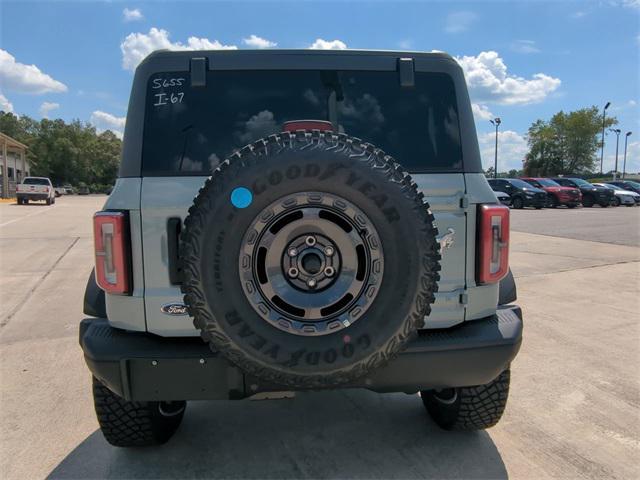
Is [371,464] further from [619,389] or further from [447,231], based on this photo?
[619,389]

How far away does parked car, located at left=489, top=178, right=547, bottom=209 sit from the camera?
25.2 meters

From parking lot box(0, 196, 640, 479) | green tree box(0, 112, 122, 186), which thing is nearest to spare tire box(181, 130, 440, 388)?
parking lot box(0, 196, 640, 479)

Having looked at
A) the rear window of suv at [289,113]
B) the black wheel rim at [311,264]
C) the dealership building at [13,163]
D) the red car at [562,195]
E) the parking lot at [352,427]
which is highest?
the dealership building at [13,163]

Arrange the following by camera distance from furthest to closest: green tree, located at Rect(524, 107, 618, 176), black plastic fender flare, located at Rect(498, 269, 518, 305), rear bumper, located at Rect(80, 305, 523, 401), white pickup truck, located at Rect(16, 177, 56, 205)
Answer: green tree, located at Rect(524, 107, 618, 176) → white pickup truck, located at Rect(16, 177, 56, 205) → black plastic fender flare, located at Rect(498, 269, 518, 305) → rear bumper, located at Rect(80, 305, 523, 401)

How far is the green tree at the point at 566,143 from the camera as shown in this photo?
7788 cm

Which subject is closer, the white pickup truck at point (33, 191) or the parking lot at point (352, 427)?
the parking lot at point (352, 427)

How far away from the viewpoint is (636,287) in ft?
23.5

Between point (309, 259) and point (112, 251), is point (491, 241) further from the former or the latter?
point (112, 251)

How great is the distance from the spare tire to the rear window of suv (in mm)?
513

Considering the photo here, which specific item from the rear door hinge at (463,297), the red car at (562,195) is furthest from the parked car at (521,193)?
the rear door hinge at (463,297)

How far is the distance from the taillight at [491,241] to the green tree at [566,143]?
3434 inches

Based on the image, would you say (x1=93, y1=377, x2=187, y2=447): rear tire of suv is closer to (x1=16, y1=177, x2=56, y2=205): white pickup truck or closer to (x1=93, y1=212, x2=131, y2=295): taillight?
(x1=93, y1=212, x2=131, y2=295): taillight

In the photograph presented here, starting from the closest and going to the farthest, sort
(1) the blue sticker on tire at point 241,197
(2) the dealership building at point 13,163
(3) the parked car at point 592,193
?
1. (1) the blue sticker on tire at point 241,197
2. (3) the parked car at point 592,193
3. (2) the dealership building at point 13,163

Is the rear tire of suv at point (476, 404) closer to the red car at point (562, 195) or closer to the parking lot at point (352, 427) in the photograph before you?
the parking lot at point (352, 427)
